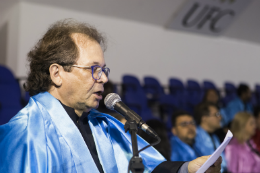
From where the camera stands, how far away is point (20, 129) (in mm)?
1046

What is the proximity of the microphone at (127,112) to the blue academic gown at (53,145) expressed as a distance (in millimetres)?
201

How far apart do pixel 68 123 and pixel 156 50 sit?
6.08 metres

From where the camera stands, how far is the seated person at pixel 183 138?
9.98ft

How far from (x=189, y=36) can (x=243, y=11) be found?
5.30ft

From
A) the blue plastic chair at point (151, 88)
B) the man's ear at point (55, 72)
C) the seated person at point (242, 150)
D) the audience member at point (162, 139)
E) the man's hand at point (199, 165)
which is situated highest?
the man's ear at point (55, 72)

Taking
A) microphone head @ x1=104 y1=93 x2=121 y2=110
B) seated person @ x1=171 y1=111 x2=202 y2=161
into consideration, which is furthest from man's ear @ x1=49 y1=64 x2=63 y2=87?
seated person @ x1=171 y1=111 x2=202 y2=161

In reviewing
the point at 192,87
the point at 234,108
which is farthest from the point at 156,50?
the point at 234,108

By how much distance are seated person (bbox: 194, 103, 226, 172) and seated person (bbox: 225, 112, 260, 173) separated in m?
0.13

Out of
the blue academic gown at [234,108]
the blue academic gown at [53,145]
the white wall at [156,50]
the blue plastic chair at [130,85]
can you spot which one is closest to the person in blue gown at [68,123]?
the blue academic gown at [53,145]

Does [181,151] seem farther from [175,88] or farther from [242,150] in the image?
[175,88]

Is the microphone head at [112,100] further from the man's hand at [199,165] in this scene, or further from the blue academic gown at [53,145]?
the man's hand at [199,165]

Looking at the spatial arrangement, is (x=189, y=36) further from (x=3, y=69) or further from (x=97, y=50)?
(x=97, y=50)

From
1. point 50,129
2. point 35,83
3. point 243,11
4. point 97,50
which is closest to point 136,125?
point 50,129

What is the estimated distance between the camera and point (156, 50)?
7.08 m
